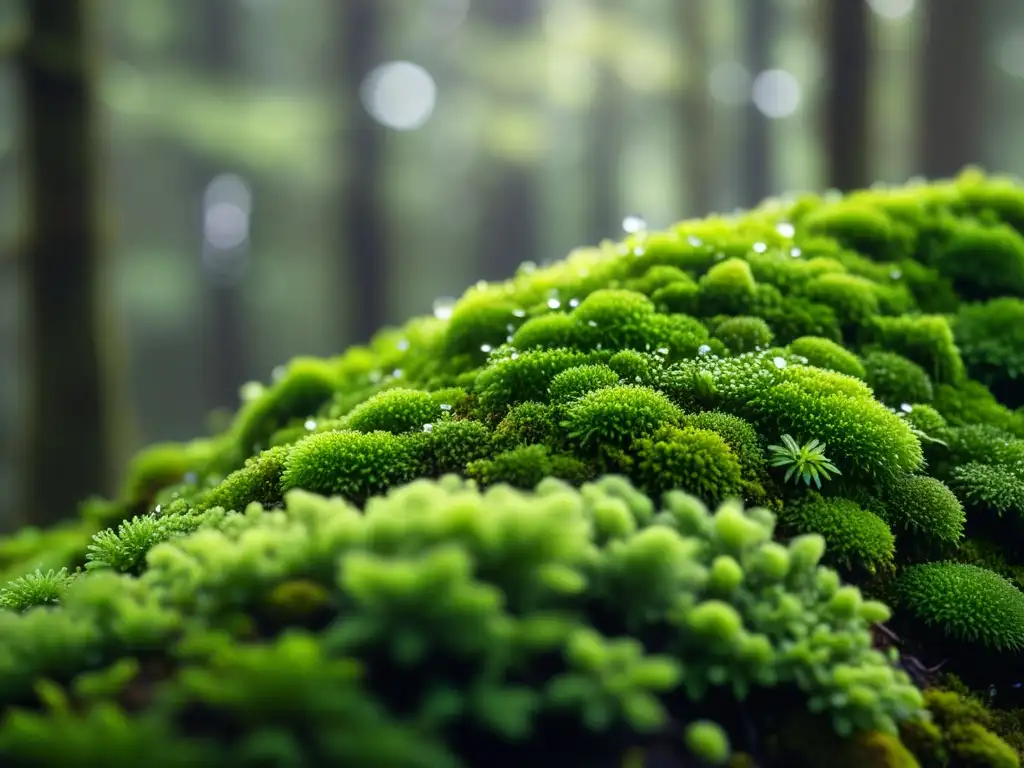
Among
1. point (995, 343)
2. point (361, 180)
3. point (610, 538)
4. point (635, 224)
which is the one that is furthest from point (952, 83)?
point (610, 538)

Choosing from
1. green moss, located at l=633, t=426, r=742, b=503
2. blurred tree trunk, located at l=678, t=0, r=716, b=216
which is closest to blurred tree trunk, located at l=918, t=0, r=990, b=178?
blurred tree trunk, located at l=678, t=0, r=716, b=216

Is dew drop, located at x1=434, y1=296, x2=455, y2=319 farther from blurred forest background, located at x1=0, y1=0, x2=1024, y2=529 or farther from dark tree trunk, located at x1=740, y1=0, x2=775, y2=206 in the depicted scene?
dark tree trunk, located at x1=740, y1=0, x2=775, y2=206

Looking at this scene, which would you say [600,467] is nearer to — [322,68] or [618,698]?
[618,698]

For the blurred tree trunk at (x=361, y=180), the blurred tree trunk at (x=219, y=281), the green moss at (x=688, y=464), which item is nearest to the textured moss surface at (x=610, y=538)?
the green moss at (x=688, y=464)

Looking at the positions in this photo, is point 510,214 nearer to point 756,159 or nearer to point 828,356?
point 756,159

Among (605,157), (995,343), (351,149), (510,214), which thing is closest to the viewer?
(995,343)
